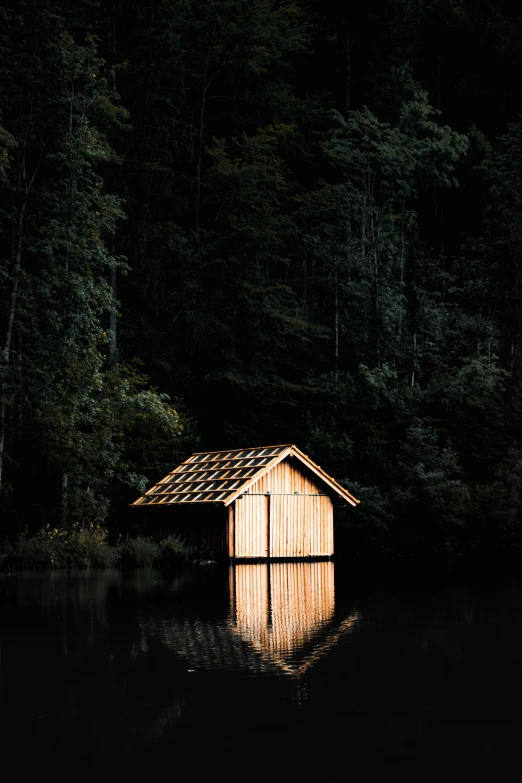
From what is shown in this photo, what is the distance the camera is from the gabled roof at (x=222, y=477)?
3878cm

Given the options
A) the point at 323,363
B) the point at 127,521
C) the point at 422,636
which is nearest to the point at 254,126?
the point at 323,363

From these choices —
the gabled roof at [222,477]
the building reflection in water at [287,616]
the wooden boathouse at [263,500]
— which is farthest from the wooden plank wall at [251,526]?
the building reflection in water at [287,616]

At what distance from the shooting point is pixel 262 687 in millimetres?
12953

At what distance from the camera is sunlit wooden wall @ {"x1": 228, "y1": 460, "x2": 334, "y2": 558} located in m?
38.9

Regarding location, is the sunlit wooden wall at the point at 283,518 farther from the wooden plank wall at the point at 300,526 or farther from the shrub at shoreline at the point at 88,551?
the shrub at shoreline at the point at 88,551

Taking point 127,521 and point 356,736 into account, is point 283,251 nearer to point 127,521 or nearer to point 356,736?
point 127,521

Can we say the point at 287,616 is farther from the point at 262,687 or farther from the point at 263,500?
the point at 263,500

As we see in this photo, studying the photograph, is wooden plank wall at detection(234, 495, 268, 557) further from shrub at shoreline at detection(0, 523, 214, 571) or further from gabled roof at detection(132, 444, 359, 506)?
shrub at shoreline at detection(0, 523, 214, 571)

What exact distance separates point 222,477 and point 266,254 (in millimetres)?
17978

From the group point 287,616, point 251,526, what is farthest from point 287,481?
point 287,616

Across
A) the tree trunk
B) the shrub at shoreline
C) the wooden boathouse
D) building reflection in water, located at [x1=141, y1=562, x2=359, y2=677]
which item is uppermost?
the tree trunk

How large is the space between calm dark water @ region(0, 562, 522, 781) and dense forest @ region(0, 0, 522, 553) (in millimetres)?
19555

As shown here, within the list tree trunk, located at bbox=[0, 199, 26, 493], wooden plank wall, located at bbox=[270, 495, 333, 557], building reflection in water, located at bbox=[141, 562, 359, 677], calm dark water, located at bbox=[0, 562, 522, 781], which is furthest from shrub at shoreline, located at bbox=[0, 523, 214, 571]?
calm dark water, located at bbox=[0, 562, 522, 781]

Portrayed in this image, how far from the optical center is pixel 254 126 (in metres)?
62.6
